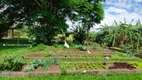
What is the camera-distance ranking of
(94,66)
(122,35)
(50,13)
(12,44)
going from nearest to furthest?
1. (94,66)
2. (122,35)
3. (50,13)
4. (12,44)

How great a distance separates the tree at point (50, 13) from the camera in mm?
17641

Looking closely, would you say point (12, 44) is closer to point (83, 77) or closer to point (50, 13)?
point (50, 13)

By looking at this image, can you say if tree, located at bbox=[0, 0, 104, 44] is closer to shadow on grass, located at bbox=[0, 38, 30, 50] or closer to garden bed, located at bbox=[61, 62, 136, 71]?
shadow on grass, located at bbox=[0, 38, 30, 50]

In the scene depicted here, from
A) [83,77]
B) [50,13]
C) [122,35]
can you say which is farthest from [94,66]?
[50,13]

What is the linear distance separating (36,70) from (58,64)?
1.03 meters

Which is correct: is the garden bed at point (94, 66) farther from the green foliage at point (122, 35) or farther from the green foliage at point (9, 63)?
the green foliage at point (122, 35)

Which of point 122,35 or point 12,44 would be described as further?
point 12,44

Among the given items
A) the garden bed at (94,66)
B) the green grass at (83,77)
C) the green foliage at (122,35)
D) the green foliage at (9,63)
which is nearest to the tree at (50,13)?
the green foliage at (122,35)

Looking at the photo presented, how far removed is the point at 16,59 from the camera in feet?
A: 21.7

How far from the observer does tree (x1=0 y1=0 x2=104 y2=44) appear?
57.9ft

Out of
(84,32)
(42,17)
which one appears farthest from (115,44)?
(42,17)

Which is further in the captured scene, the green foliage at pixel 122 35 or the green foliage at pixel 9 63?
the green foliage at pixel 122 35

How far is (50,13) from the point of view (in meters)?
18.0

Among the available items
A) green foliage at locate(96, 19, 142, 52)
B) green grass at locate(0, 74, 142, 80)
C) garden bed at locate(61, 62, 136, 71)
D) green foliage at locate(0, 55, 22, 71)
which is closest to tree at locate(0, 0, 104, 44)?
green foliage at locate(96, 19, 142, 52)
